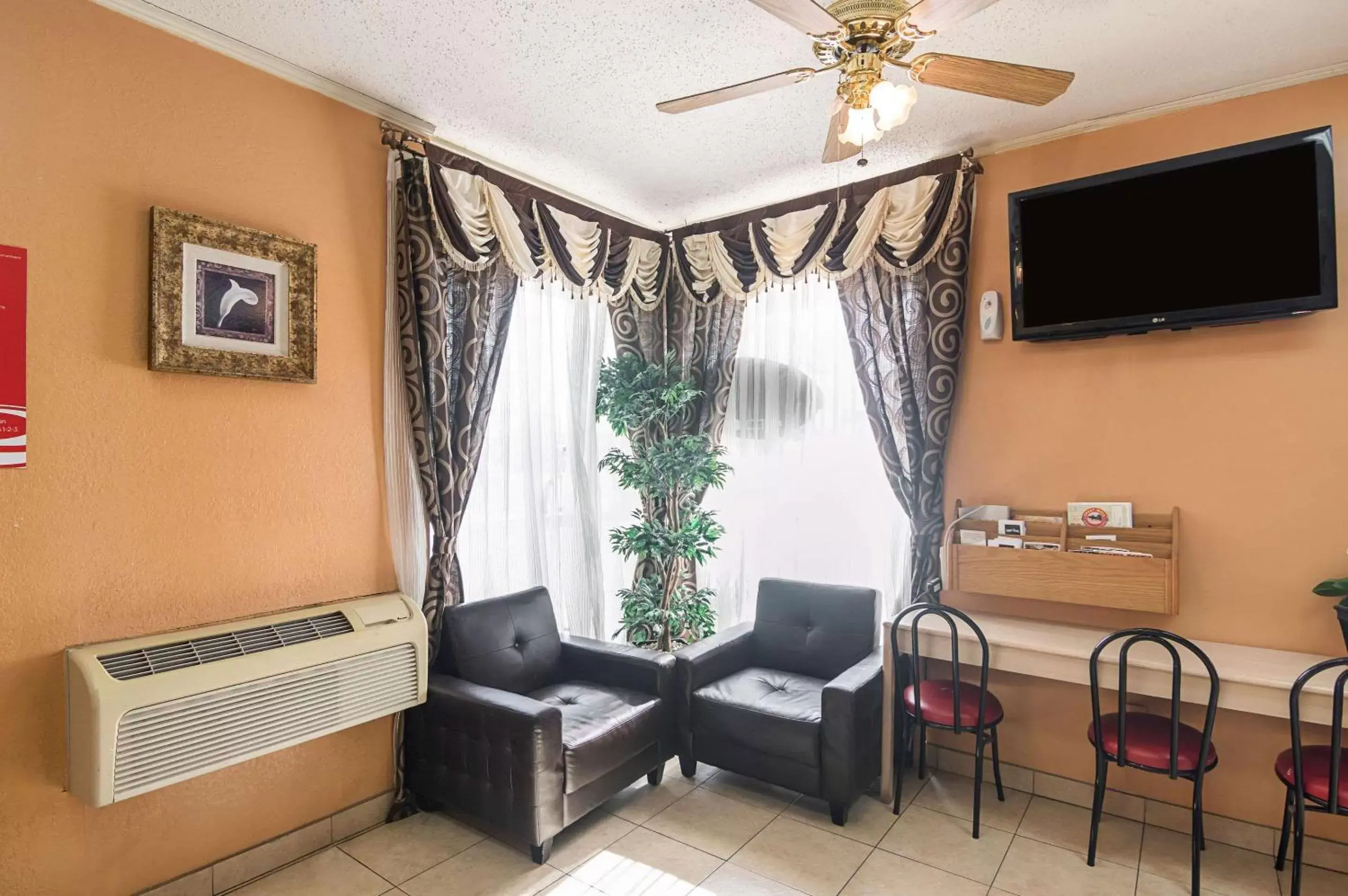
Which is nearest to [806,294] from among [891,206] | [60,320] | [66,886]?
[891,206]

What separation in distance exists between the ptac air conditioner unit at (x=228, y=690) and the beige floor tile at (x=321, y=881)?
A: 1.77ft

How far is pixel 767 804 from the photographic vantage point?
314 cm

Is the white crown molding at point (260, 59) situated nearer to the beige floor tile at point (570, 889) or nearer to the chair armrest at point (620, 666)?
the chair armrest at point (620, 666)

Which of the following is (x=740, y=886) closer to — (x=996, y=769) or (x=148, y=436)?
(x=996, y=769)

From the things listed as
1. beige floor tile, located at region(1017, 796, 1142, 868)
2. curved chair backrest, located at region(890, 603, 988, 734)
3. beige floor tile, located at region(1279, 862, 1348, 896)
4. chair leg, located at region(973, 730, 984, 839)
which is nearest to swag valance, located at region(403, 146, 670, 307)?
curved chair backrest, located at region(890, 603, 988, 734)

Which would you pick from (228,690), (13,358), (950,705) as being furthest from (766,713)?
(13,358)

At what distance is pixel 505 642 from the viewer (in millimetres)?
3227

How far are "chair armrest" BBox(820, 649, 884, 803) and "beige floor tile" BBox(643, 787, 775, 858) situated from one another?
35cm

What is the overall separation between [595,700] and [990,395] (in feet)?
7.52

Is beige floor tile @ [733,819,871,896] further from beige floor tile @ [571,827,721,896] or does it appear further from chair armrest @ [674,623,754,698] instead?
chair armrest @ [674,623,754,698]

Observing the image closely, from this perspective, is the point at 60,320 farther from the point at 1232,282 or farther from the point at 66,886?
the point at 1232,282

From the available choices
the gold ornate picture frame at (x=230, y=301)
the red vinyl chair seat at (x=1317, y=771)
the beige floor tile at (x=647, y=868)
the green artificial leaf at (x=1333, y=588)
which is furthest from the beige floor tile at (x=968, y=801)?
the gold ornate picture frame at (x=230, y=301)

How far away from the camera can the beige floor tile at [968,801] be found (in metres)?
3.00

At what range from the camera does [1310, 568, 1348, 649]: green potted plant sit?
243 cm
